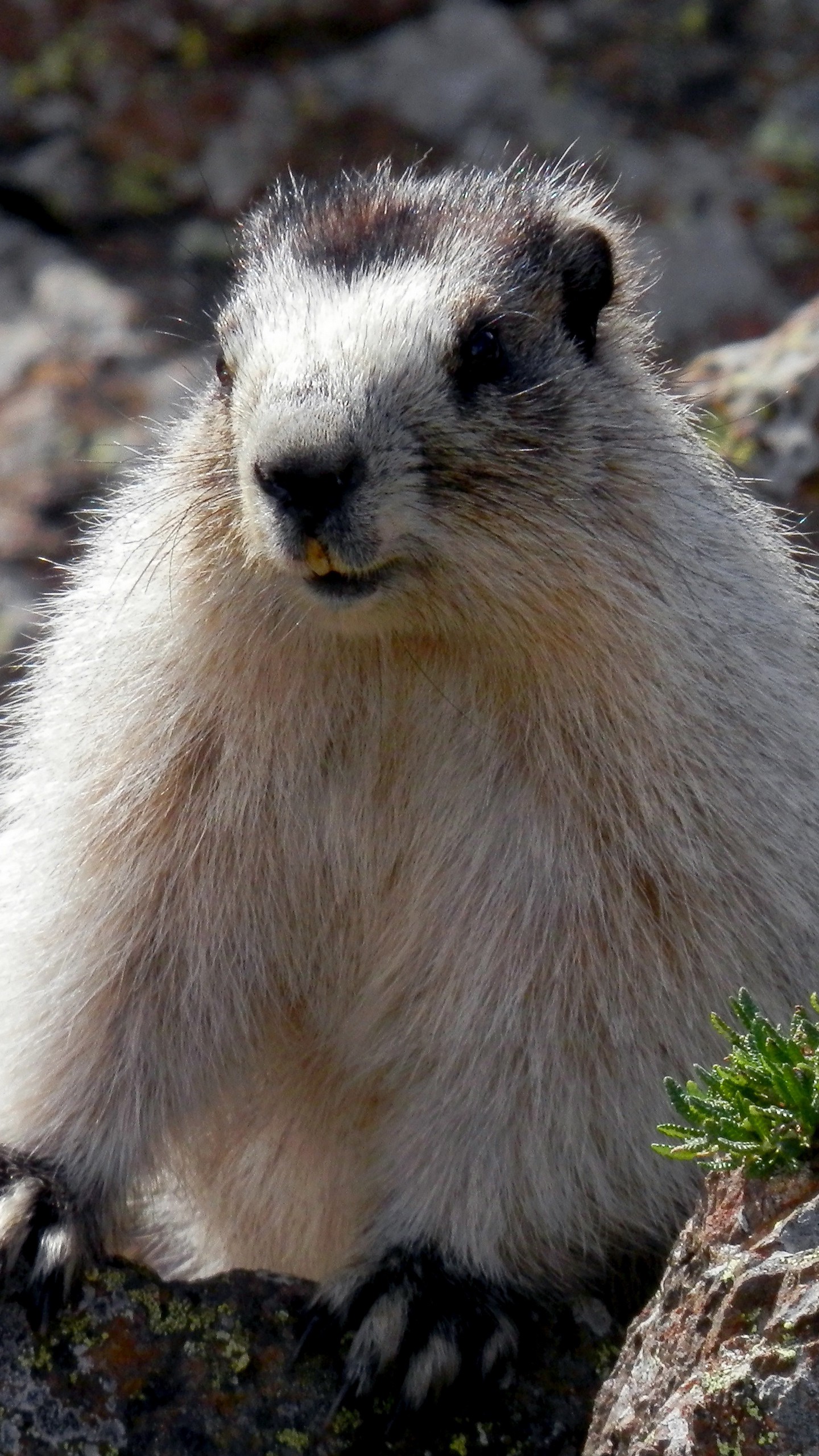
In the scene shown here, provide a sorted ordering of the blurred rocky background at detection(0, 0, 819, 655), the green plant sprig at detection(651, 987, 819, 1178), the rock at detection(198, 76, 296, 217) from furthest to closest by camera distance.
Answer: the rock at detection(198, 76, 296, 217) → the blurred rocky background at detection(0, 0, 819, 655) → the green plant sprig at detection(651, 987, 819, 1178)

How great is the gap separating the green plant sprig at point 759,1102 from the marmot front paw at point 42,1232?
157 cm

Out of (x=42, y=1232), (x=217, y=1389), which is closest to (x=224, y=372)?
(x=42, y=1232)

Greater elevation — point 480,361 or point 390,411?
point 480,361

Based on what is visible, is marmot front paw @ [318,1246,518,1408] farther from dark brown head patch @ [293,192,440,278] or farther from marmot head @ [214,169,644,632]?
dark brown head patch @ [293,192,440,278]

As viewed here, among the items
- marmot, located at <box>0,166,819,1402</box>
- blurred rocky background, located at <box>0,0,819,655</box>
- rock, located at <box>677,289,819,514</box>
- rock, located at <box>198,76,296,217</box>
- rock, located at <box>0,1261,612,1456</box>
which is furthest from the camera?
rock, located at <box>198,76,296,217</box>

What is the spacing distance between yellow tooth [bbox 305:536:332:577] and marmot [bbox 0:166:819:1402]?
8cm

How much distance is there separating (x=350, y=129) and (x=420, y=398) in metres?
6.45

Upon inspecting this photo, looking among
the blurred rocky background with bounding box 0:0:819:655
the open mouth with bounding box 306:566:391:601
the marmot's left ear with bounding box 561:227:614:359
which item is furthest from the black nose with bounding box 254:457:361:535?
the blurred rocky background with bounding box 0:0:819:655

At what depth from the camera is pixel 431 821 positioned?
4.35 meters

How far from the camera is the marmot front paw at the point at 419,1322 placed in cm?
398

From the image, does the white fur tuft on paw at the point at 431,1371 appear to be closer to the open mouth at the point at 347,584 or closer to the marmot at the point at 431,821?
the marmot at the point at 431,821

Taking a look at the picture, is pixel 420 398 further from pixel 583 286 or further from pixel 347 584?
pixel 583 286

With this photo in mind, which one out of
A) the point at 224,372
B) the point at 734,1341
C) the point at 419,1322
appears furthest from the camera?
the point at 224,372

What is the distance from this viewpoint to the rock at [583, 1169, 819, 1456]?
2.71 meters
